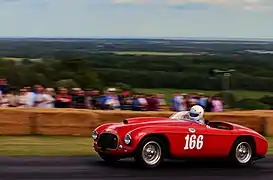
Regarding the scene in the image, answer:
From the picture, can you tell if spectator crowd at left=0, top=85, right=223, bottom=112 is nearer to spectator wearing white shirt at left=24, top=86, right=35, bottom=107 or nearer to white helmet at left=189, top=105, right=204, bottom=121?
spectator wearing white shirt at left=24, top=86, right=35, bottom=107

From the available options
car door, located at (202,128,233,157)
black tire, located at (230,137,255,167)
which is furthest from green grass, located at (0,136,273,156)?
black tire, located at (230,137,255,167)

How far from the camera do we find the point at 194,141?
1176 centimetres

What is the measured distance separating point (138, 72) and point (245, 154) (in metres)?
72.2

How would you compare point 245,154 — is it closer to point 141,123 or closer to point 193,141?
point 193,141

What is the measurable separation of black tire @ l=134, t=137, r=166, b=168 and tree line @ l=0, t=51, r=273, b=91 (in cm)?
3823

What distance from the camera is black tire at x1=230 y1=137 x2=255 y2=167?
40.6 ft

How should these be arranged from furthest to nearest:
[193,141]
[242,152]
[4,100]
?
1. [4,100]
2. [242,152]
3. [193,141]

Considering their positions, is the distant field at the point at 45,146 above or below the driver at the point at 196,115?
below

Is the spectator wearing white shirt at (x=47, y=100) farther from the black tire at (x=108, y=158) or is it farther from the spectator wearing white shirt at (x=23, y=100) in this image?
the black tire at (x=108, y=158)

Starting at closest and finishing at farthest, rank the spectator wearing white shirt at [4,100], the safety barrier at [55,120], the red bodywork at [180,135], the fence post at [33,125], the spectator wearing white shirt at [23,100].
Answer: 1. the red bodywork at [180,135]
2. the safety barrier at [55,120]
3. the fence post at [33,125]
4. the spectator wearing white shirt at [23,100]
5. the spectator wearing white shirt at [4,100]

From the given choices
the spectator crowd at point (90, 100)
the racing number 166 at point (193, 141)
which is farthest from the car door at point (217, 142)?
the spectator crowd at point (90, 100)

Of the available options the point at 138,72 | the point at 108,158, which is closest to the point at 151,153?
the point at 108,158

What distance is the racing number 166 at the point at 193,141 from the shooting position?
11656 mm

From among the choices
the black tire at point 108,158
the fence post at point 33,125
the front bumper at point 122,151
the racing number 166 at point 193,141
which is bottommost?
the black tire at point 108,158
